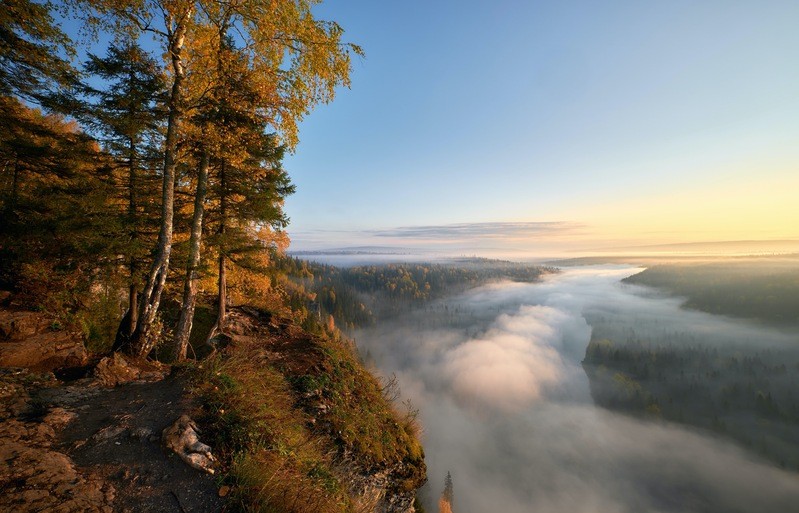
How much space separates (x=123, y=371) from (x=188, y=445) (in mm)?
3746

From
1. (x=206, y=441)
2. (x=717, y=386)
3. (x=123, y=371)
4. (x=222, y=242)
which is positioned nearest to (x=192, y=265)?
(x=123, y=371)

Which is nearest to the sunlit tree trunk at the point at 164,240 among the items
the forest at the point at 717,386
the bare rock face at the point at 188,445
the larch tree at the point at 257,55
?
the larch tree at the point at 257,55

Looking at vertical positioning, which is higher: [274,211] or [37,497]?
[274,211]

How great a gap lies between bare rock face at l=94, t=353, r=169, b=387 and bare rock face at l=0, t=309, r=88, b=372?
990mm

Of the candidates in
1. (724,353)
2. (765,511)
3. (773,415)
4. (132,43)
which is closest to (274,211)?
(132,43)

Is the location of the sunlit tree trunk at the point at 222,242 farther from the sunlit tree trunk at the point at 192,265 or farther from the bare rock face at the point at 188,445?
the bare rock face at the point at 188,445

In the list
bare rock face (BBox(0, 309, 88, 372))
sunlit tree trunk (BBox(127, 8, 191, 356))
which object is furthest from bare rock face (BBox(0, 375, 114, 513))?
sunlit tree trunk (BBox(127, 8, 191, 356))

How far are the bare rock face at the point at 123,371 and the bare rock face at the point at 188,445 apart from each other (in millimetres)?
2614

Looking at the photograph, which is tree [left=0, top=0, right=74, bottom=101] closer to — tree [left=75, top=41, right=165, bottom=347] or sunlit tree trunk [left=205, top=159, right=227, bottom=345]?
tree [left=75, top=41, right=165, bottom=347]

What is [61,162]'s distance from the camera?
1209cm

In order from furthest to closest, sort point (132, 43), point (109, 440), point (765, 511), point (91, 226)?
point (765, 511)
point (91, 226)
point (132, 43)
point (109, 440)

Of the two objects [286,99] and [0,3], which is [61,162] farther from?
[286,99]

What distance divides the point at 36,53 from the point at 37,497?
377 inches

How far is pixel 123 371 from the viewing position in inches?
261
